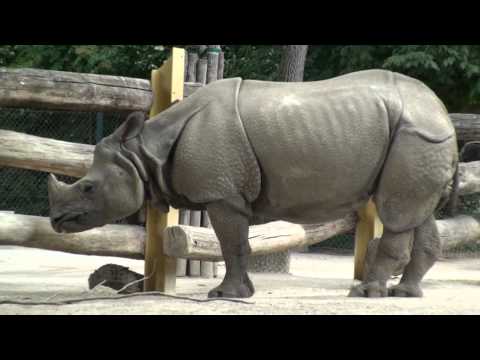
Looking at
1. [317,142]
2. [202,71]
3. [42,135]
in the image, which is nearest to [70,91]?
[317,142]

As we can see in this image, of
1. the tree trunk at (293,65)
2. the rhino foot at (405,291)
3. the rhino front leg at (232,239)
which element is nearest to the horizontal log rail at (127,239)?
the rhino front leg at (232,239)

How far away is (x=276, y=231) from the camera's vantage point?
8562 mm

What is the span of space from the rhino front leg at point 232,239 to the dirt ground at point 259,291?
0.16 metres

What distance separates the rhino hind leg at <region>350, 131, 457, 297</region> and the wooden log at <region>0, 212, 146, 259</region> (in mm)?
1873

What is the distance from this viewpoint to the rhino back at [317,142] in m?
6.27

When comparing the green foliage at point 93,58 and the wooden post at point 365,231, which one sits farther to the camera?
the green foliage at point 93,58

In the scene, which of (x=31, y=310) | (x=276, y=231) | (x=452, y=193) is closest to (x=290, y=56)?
(x=276, y=231)

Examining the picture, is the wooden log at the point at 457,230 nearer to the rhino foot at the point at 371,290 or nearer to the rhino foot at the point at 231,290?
the rhino foot at the point at 371,290

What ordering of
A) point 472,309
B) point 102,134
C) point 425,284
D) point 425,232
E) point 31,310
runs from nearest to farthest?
1. point 31,310
2. point 472,309
3. point 425,232
4. point 425,284
5. point 102,134

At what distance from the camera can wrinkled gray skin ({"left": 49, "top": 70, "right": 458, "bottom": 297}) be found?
20.4ft

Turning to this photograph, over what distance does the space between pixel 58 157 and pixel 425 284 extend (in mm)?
3548

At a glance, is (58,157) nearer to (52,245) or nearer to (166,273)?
(52,245)

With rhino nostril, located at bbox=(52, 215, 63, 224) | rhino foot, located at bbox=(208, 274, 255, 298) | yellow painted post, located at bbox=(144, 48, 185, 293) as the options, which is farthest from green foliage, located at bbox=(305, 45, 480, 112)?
rhino nostril, located at bbox=(52, 215, 63, 224)

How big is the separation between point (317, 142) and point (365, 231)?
285 cm
